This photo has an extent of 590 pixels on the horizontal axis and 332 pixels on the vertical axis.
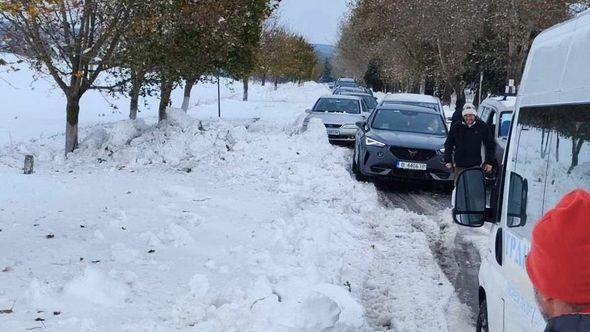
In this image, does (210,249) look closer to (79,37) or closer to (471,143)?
(471,143)

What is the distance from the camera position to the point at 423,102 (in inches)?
701

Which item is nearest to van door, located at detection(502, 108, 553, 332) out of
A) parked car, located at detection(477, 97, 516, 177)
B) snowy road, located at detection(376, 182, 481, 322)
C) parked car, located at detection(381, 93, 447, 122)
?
snowy road, located at detection(376, 182, 481, 322)

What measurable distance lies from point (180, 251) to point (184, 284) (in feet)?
3.36

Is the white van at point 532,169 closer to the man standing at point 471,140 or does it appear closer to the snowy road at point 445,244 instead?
the snowy road at point 445,244

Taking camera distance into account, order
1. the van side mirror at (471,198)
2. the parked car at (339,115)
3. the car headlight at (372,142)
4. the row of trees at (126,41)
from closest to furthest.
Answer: the van side mirror at (471,198)
the car headlight at (372,142)
the row of trees at (126,41)
the parked car at (339,115)

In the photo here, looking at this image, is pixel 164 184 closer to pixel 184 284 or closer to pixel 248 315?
pixel 184 284

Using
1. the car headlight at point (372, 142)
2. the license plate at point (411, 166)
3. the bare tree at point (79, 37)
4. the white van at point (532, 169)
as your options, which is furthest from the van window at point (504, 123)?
the white van at point (532, 169)

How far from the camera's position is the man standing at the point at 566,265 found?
1.60 metres

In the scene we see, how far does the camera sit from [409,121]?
13.7 m

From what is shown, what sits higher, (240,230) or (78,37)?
(78,37)

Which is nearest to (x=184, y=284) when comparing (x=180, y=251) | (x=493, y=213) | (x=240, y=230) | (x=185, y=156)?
(x=180, y=251)

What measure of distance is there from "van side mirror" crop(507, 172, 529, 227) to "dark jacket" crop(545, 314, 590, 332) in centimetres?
151

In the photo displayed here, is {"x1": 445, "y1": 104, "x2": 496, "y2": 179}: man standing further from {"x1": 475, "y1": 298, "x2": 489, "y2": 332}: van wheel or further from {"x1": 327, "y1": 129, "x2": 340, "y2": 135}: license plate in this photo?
{"x1": 327, "y1": 129, "x2": 340, "y2": 135}: license plate

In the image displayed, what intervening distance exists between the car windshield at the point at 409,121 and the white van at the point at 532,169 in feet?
31.7
